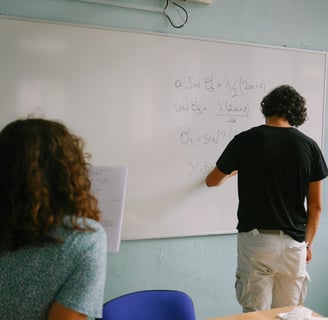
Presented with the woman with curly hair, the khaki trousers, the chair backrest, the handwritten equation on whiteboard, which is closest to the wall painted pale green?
the khaki trousers

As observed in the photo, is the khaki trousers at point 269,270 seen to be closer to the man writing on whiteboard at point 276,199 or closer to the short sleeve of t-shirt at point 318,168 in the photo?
the man writing on whiteboard at point 276,199

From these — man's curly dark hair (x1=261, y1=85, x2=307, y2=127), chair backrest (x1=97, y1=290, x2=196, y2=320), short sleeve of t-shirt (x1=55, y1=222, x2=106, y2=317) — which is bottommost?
chair backrest (x1=97, y1=290, x2=196, y2=320)

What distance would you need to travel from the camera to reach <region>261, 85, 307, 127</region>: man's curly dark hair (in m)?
2.03

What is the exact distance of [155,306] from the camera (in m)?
1.63

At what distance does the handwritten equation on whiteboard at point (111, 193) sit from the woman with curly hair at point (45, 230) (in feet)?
1.47

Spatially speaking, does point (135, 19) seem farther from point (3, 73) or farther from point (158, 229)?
point (158, 229)

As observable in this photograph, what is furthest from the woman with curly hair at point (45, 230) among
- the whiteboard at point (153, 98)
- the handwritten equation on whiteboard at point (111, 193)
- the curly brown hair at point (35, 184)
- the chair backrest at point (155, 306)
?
the whiteboard at point (153, 98)

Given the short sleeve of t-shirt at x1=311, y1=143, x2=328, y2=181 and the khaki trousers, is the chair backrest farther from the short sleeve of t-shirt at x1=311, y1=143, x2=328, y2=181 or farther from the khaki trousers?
the short sleeve of t-shirt at x1=311, y1=143, x2=328, y2=181

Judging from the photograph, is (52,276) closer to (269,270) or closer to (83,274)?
(83,274)

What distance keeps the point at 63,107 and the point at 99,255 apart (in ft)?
4.44

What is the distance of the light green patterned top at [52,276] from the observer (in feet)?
3.25

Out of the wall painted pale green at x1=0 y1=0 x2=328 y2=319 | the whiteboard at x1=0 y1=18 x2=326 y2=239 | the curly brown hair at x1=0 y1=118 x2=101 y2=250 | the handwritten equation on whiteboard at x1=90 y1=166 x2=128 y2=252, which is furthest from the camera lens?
the wall painted pale green at x1=0 y1=0 x2=328 y2=319

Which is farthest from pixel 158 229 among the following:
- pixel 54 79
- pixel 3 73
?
pixel 3 73

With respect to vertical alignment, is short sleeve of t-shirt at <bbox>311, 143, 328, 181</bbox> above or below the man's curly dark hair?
below
